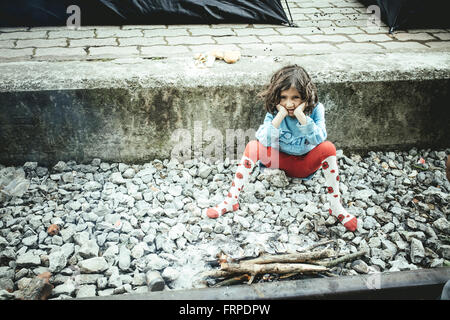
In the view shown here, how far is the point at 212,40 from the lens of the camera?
3975mm

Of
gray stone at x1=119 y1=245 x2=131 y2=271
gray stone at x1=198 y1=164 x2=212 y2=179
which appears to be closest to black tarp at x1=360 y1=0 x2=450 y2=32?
gray stone at x1=198 y1=164 x2=212 y2=179

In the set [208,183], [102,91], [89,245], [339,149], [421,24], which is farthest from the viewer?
[421,24]

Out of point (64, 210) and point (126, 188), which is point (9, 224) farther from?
point (126, 188)

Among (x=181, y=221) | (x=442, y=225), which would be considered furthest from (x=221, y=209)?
(x=442, y=225)

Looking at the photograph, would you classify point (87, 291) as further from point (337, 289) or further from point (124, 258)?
point (337, 289)

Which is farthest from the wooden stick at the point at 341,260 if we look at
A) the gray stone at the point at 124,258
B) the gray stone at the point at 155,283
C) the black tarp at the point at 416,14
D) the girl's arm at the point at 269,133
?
the black tarp at the point at 416,14

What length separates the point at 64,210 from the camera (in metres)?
2.55

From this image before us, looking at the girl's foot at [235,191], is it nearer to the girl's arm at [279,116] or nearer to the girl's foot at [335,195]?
the girl's arm at [279,116]

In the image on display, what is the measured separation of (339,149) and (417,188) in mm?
738

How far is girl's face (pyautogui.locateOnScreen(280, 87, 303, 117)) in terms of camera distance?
2.24 metres

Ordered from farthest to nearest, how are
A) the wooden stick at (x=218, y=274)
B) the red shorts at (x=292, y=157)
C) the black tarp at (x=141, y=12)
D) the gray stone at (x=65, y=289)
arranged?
1. the black tarp at (x=141, y=12)
2. the red shorts at (x=292, y=157)
3. the wooden stick at (x=218, y=274)
4. the gray stone at (x=65, y=289)

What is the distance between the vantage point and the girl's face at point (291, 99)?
2236 millimetres

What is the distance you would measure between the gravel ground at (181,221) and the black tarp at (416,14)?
84.4 inches
